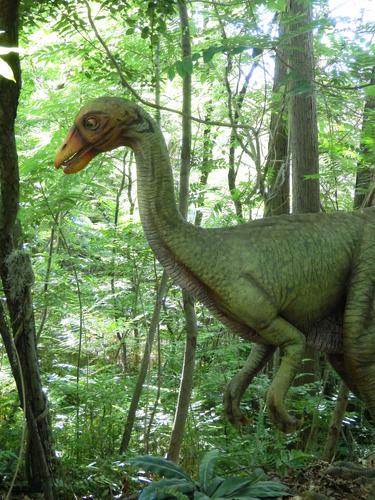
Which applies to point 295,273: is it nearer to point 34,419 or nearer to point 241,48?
point 241,48

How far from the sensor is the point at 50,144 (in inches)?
171

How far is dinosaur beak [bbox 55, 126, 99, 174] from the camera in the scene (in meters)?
2.24

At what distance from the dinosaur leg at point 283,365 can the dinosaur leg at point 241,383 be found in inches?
7.6

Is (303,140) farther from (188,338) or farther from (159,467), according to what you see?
(159,467)

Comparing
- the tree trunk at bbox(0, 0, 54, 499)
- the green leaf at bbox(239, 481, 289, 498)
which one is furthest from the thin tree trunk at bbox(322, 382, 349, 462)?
the tree trunk at bbox(0, 0, 54, 499)

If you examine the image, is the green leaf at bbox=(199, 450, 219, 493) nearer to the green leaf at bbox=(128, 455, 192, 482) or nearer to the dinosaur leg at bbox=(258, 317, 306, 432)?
the green leaf at bbox=(128, 455, 192, 482)

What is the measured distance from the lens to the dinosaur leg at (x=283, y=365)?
227cm

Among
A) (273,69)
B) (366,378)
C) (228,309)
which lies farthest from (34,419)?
(273,69)

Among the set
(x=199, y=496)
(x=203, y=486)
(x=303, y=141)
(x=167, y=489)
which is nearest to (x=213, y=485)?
(x=203, y=486)

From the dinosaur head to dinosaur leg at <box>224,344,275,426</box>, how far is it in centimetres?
103

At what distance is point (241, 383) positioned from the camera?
8.35 ft

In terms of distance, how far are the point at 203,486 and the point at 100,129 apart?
1.98m

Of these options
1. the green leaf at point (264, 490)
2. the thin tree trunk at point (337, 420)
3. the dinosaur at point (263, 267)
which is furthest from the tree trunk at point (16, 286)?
the thin tree trunk at point (337, 420)

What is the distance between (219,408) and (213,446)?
586mm
